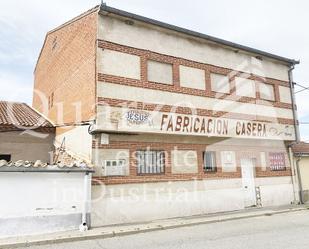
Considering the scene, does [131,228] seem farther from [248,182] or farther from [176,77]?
[248,182]

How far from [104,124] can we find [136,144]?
1.60 metres

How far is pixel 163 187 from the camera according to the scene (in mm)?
11508

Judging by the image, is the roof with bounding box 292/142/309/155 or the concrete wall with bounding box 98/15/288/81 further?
the roof with bounding box 292/142/309/155

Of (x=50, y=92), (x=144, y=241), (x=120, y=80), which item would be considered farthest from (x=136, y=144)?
(x=50, y=92)

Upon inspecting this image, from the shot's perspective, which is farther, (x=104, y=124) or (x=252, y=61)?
(x=252, y=61)

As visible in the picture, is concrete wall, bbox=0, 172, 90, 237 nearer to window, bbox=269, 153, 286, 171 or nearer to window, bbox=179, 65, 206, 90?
window, bbox=179, 65, 206, 90

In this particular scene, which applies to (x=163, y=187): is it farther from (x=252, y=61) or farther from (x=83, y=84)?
(x=252, y=61)

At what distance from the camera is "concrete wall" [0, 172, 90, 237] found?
8.63 metres

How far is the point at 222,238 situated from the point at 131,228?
2.85 meters

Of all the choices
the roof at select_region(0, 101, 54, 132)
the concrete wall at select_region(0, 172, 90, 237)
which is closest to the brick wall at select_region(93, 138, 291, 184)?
the concrete wall at select_region(0, 172, 90, 237)

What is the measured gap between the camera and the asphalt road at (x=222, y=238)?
7.77 meters

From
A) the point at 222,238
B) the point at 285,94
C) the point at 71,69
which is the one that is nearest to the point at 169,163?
the point at 222,238

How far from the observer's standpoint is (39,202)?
909cm

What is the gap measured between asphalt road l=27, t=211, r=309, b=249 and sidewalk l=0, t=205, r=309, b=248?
0.26 m
